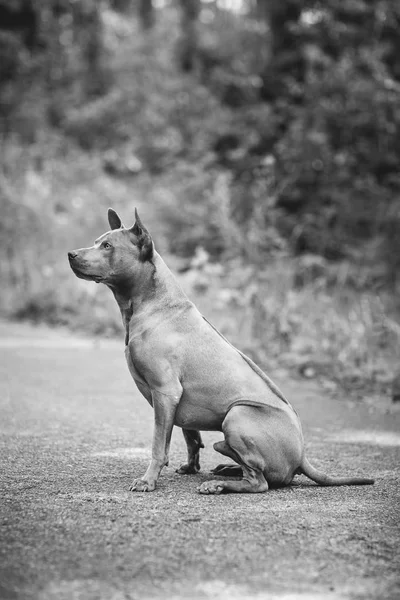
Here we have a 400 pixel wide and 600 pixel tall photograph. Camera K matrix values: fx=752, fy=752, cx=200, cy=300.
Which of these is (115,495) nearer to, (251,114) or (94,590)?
(94,590)

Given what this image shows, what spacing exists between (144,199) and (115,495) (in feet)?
51.5

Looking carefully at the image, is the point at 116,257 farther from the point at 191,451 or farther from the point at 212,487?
the point at 212,487

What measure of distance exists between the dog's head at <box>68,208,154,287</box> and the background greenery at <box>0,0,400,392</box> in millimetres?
4121

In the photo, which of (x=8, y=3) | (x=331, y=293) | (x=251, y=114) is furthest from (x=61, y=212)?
(x=8, y=3)

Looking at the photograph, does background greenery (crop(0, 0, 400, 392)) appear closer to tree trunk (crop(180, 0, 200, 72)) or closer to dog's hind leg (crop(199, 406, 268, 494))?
tree trunk (crop(180, 0, 200, 72))

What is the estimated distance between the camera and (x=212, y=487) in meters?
3.83

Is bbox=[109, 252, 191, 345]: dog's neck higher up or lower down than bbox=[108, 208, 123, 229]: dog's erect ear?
lower down

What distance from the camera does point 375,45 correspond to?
57.7 ft

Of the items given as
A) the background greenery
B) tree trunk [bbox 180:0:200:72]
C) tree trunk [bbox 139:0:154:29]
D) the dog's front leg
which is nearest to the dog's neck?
the dog's front leg

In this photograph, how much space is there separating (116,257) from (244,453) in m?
1.25

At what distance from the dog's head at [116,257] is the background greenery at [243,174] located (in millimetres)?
4121

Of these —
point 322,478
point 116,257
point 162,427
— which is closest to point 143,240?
point 116,257

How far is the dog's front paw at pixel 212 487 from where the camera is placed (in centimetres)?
382

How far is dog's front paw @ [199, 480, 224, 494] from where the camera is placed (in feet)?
12.5
